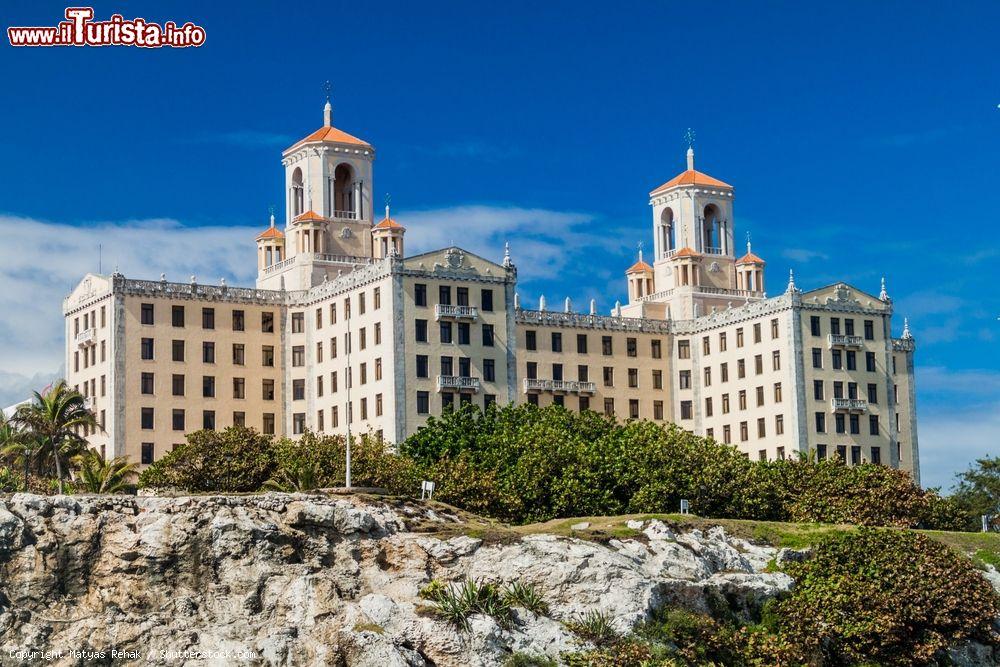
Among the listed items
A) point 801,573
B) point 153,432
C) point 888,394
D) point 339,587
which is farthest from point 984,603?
point 153,432

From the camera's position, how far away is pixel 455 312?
145 meters

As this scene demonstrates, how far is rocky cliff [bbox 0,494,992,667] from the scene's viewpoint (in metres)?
88.2

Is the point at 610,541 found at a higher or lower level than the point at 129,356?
Answer: lower

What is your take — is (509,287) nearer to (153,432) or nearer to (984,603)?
(153,432)

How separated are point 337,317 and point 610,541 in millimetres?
54167

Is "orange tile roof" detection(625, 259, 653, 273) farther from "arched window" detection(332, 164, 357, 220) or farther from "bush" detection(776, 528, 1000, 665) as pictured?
"bush" detection(776, 528, 1000, 665)

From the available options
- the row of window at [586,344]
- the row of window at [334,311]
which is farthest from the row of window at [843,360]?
the row of window at [334,311]

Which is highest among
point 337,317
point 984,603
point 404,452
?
point 337,317

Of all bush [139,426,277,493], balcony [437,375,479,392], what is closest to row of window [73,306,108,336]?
bush [139,426,277,493]

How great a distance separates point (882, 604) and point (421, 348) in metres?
53.2

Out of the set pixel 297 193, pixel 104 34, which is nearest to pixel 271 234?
pixel 297 193

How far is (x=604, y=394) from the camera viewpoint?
157 meters

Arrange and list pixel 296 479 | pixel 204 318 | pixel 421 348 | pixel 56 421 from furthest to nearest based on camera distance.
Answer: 1. pixel 204 318
2. pixel 421 348
3. pixel 56 421
4. pixel 296 479

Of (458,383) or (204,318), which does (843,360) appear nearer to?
(458,383)
